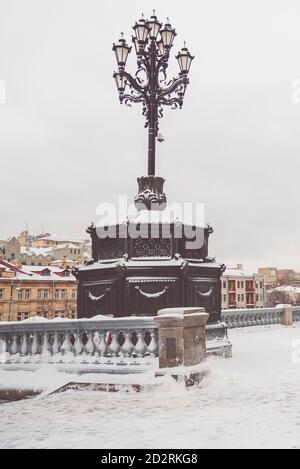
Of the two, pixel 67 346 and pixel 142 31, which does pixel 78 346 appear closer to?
pixel 67 346

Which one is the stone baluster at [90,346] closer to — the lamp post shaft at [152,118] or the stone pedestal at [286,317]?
the lamp post shaft at [152,118]

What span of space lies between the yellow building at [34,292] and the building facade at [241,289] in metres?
35.4

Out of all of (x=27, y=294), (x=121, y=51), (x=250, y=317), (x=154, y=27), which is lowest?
(x=250, y=317)

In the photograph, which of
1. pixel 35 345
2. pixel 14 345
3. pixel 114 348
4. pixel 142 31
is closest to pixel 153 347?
pixel 114 348

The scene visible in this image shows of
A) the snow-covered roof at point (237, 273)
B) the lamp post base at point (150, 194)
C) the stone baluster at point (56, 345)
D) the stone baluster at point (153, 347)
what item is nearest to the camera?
the stone baluster at point (153, 347)

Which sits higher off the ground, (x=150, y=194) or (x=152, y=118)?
(x=152, y=118)

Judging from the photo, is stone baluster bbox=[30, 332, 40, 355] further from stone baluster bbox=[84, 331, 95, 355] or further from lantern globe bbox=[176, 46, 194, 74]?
lantern globe bbox=[176, 46, 194, 74]

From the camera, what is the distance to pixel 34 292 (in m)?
74.5

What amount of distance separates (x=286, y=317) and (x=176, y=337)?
15553 mm

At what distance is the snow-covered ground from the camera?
5332 millimetres

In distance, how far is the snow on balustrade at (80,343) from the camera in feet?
28.7

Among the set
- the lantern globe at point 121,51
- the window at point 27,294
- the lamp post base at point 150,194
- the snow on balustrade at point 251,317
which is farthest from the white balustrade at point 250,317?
the window at point 27,294

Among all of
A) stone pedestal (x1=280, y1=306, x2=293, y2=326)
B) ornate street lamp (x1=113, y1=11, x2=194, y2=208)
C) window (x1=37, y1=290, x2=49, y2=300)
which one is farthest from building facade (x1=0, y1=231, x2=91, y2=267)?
ornate street lamp (x1=113, y1=11, x2=194, y2=208)
